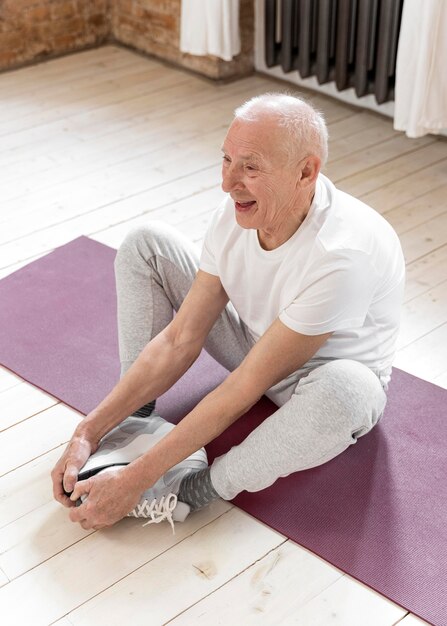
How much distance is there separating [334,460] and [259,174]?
2.27ft

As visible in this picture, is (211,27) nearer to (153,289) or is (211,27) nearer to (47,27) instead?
(47,27)

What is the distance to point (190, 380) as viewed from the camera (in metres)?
2.33

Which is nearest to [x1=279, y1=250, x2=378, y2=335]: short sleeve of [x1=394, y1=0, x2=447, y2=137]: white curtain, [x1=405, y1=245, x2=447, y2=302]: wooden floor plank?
[x1=405, y1=245, x2=447, y2=302]: wooden floor plank

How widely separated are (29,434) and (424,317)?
1.07 metres

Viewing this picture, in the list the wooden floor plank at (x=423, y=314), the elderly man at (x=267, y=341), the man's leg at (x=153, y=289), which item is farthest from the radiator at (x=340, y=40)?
the elderly man at (x=267, y=341)

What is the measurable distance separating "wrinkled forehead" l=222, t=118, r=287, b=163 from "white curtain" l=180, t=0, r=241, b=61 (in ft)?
7.34

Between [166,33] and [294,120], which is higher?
[294,120]

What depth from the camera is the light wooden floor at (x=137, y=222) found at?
5.78ft

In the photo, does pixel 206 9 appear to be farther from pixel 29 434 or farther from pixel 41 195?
pixel 29 434

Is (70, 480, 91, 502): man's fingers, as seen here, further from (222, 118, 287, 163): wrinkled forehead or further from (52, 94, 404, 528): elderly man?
(222, 118, 287, 163): wrinkled forehead

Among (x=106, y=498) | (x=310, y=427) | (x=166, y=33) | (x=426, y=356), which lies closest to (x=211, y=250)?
(x=310, y=427)

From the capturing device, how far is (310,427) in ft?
5.80

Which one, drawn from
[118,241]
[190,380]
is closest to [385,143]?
[118,241]

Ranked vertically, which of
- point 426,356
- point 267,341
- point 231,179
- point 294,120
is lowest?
point 426,356
